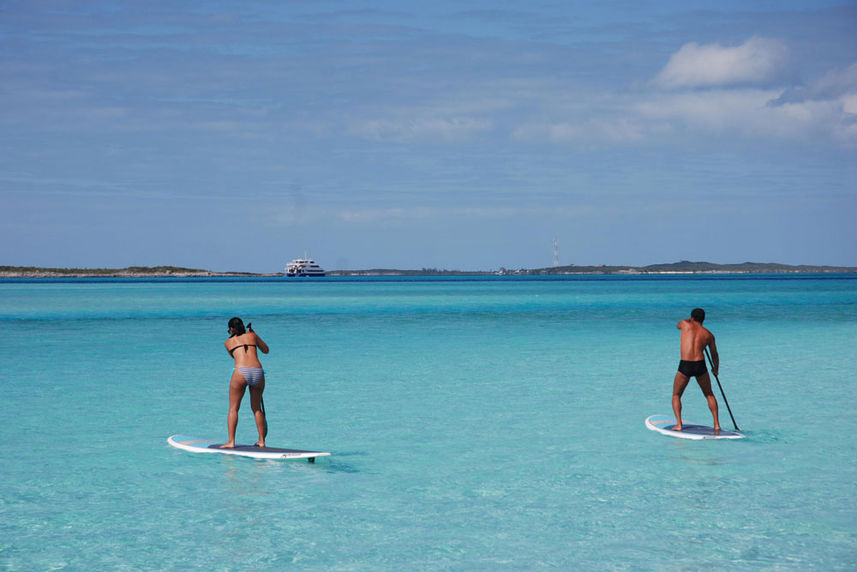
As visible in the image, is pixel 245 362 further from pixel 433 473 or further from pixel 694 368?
pixel 694 368

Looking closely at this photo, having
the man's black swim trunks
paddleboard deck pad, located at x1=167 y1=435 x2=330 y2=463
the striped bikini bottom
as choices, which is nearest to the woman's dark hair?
the striped bikini bottom

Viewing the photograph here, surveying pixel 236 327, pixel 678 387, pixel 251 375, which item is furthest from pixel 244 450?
pixel 678 387

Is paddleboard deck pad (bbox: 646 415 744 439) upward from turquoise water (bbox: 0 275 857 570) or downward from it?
upward

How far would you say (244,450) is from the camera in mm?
13312

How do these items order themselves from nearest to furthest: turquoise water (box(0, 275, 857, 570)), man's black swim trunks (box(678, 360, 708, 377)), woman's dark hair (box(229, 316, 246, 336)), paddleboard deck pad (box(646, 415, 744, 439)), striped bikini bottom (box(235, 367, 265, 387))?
turquoise water (box(0, 275, 857, 570)), woman's dark hair (box(229, 316, 246, 336)), striped bikini bottom (box(235, 367, 265, 387)), man's black swim trunks (box(678, 360, 708, 377)), paddleboard deck pad (box(646, 415, 744, 439))

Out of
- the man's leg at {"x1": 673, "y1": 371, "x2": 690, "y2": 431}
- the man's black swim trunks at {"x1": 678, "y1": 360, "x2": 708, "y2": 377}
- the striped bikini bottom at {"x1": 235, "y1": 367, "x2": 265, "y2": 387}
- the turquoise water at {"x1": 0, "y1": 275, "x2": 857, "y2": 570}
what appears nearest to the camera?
the turquoise water at {"x1": 0, "y1": 275, "x2": 857, "y2": 570}

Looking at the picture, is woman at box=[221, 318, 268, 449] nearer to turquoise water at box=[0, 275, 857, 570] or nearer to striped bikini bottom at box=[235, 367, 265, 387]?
striped bikini bottom at box=[235, 367, 265, 387]

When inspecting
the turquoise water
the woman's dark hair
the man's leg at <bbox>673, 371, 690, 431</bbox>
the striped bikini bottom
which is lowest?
the turquoise water

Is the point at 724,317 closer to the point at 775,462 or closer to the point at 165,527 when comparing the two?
the point at 775,462

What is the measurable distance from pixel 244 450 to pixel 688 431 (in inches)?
295

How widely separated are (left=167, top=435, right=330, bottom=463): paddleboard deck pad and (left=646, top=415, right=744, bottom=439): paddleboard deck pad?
19.6ft

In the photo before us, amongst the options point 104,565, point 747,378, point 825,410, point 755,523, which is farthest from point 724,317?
point 104,565

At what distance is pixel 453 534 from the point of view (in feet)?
31.6

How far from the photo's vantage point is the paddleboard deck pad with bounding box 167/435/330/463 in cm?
1284
